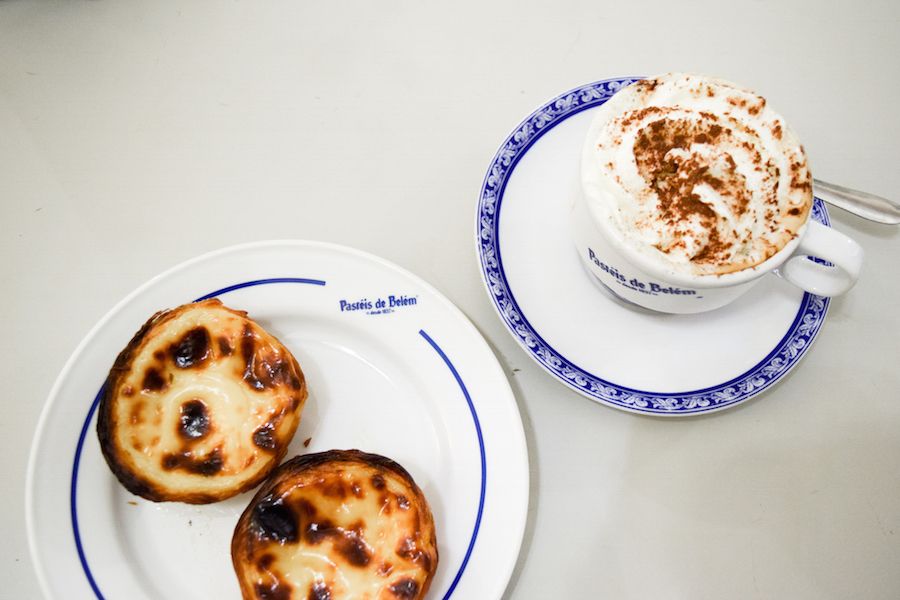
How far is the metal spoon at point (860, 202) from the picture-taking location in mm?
1238

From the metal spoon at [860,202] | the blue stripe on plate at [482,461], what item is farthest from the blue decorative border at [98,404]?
the metal spoon at [860,202]

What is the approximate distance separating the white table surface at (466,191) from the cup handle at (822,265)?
0.93ft

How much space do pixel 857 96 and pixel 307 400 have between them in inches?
49.3

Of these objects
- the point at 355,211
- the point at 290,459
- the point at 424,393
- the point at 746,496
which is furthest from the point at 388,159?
the point at 746,496

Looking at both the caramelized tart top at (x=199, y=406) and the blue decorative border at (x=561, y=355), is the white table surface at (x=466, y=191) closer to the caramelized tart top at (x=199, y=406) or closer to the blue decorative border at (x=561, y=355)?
the blue decorative border at (x=561, y=355)

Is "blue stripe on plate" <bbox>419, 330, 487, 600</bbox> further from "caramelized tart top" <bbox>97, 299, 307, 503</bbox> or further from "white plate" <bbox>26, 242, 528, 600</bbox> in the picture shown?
"caramelized tart top" <bbox>97, 299, 307, 503</bbox>

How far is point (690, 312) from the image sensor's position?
1064 mm

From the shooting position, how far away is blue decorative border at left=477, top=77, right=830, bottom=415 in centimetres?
111

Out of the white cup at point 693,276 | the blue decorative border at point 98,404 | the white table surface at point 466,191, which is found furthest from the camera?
the white table surface at point 466,191

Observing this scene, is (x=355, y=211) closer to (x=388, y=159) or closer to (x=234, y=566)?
(x=388, y=159)

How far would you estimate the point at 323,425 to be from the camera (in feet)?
3.82

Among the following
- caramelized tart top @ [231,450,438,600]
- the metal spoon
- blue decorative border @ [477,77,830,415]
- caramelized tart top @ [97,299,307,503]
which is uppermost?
the metal spoon

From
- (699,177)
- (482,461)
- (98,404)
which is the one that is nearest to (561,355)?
(482,461)

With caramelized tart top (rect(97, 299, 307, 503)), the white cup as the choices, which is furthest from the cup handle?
caramelized tart top (rect(97, 299, 307, 503))
